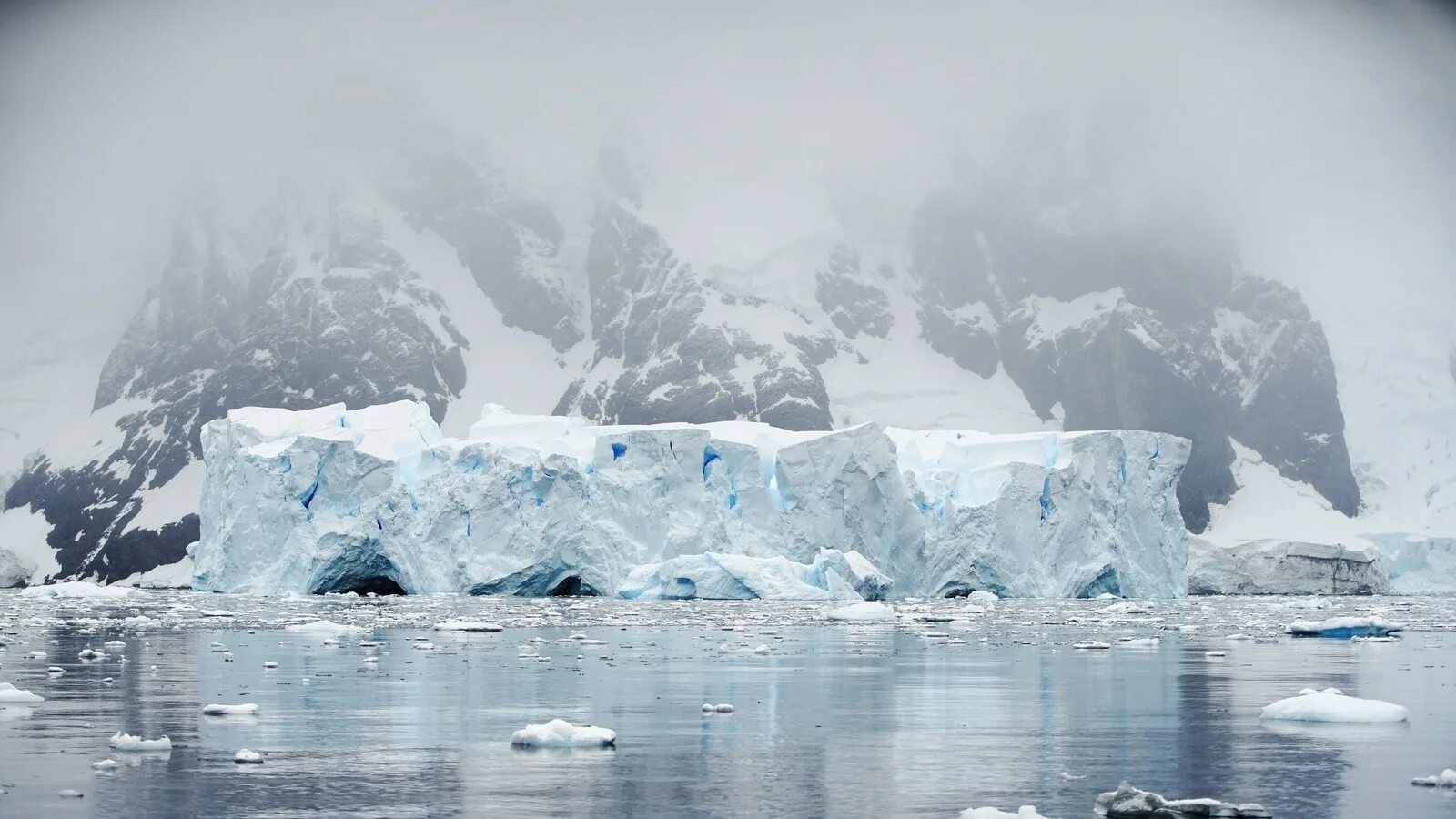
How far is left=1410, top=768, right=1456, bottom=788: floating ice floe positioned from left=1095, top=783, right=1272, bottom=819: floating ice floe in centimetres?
161

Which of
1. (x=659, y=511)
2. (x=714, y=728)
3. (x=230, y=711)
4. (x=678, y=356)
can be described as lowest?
(x=714, y=728)

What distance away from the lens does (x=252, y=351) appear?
113 meters

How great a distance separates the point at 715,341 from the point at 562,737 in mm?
98133

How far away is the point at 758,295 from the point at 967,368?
54.7 feet

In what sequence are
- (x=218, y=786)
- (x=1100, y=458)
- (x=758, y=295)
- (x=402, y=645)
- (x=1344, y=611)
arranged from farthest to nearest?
(x=758, y=295), (x=1100, y=458), (x=1344, y=611), (x=402, y=645), (x=218, y=786)

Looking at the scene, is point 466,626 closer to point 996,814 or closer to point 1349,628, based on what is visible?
point 1349,628

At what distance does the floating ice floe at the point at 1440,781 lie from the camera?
33.1 ft

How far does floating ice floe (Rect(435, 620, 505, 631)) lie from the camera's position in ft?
90.6

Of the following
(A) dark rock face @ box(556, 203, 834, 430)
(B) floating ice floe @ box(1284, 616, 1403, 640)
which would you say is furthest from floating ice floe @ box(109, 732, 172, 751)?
(A) dark rock face @ box(556, 203, 834, 430)

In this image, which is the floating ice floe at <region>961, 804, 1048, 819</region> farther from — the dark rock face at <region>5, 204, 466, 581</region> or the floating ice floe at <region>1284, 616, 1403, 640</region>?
the dark rock face at <region>5, 204, 466, 581</region>

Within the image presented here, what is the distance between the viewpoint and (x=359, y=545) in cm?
4666

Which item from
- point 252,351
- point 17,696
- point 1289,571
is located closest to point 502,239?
point 252,351

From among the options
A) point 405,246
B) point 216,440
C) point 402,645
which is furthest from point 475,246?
point 402,645

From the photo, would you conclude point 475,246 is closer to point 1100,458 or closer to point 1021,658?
point 1100,458
